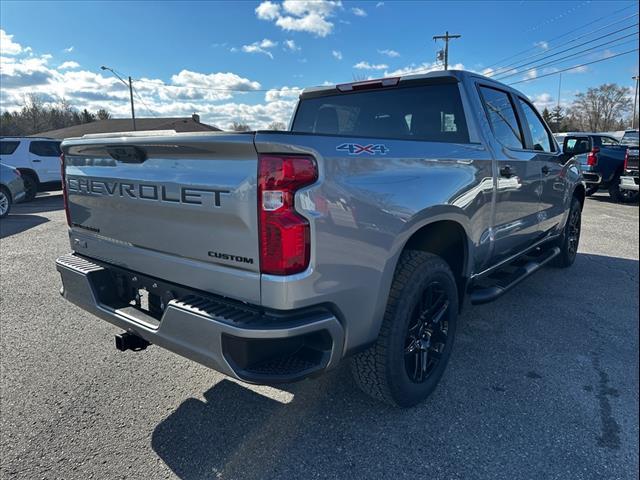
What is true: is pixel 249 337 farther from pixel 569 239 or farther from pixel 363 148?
pixel 569 239

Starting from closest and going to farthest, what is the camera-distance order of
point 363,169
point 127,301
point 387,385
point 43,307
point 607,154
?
point 363,169
point 387,385
point 127,301
point 43,307
point 607,154

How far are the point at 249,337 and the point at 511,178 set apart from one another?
2639 millimetres

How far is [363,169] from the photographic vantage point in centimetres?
207

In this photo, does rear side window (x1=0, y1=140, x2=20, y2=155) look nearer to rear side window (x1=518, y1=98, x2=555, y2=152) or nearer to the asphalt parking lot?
the asphalt parking lot

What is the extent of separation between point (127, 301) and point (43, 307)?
2301 mm

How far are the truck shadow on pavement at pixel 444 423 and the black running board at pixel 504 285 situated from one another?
1.54 feet

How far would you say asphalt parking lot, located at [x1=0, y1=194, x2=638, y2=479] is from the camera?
2.24 meters

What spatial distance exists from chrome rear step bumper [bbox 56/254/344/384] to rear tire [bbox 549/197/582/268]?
15.2 ft

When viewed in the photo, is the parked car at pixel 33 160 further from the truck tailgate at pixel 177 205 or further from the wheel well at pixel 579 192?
the wheel well at pixel 579 192

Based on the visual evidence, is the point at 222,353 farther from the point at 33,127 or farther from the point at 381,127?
the point at 33,127

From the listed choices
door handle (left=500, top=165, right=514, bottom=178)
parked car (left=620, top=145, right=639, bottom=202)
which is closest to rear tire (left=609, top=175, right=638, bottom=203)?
parked car (left=620, top=145, right=639, bottom=202)

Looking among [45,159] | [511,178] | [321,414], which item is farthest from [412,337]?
[45,159]

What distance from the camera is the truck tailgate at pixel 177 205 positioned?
1896 millimetres

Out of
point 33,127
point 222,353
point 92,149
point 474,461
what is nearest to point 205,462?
point 222,353
